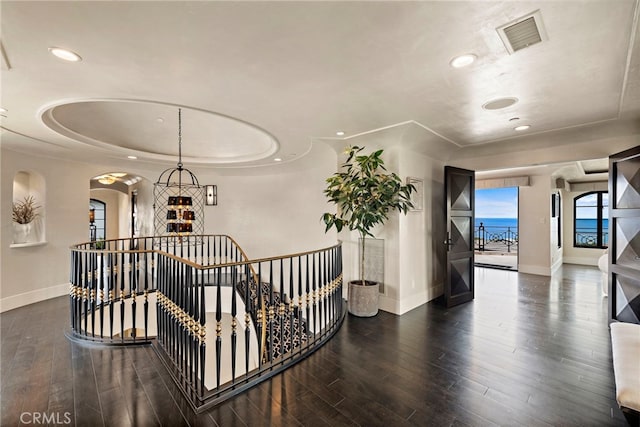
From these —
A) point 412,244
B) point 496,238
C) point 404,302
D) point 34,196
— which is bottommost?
point 404,302

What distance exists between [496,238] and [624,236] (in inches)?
393

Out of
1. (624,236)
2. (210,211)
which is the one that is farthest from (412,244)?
(210,211)

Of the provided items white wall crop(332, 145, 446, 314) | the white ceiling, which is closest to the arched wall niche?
the white ceiling

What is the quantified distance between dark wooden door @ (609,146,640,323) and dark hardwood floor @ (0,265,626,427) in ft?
1.38

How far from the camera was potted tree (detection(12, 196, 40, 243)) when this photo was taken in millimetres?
5035

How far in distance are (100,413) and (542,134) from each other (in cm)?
593

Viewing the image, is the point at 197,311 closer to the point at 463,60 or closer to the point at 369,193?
the point at 369,193

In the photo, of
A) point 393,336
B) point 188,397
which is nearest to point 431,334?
point 393,336

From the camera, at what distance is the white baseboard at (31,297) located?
15.2 ft

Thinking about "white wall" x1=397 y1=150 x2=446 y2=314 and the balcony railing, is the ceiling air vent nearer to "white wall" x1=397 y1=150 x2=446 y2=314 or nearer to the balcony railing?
"white wall" x1=397 y1=150 x2=446 y2=314

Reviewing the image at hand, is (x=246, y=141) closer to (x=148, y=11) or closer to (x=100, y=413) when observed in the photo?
(x=148, y=11)

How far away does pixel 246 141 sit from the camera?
17.9ft

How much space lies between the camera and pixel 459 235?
187 inches

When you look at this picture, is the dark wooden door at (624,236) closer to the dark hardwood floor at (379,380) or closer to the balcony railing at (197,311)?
the dark hardwood floor at (379,380)
